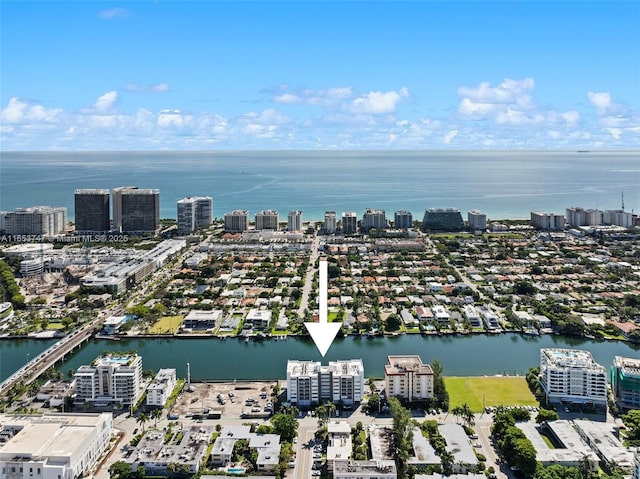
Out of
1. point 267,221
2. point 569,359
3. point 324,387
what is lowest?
point 324,387

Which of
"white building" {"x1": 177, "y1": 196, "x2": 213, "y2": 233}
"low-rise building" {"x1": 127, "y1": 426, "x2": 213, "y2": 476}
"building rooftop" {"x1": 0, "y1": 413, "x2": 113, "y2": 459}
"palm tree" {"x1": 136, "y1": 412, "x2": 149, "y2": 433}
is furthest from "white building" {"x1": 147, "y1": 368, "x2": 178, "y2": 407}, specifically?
"white building" {"x1": 177, "y1": 196, "x2": 213, "y2": 233}

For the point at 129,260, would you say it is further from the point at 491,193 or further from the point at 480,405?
the point at 491,193

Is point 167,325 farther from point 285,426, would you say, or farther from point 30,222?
point 30,222

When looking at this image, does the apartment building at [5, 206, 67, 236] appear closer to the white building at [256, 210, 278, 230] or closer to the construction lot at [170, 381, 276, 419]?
the white building at [256, 210, 278, 230]

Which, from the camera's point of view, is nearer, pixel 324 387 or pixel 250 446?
pixel 250 446

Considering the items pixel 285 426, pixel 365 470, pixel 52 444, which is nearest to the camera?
pixel 365 470

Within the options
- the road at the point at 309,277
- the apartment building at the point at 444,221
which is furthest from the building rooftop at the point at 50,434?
the apartment building at the point at 444,221

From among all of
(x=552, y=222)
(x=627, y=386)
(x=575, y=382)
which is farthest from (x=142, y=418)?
(x=552, y=222)
